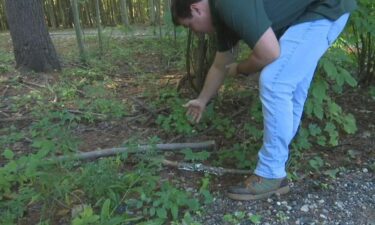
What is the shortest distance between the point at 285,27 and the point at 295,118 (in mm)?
604

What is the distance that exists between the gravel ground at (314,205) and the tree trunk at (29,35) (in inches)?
151

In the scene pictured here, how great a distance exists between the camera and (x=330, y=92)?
158 inches

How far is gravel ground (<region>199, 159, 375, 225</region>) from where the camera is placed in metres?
2.47

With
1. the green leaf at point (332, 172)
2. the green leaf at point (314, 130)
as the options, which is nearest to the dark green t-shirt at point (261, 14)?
the green leaf at point (314, 130)

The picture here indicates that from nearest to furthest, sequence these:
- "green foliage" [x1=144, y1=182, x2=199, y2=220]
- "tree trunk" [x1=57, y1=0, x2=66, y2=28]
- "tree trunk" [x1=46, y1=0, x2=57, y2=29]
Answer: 1. "green foliage" [x1=144, y1=182, x2=199, y2=220]
2. "tree trunk" [x1=46, y1=0, x2=57, y2=29]
3. "tree trunk" [x1=57, y1=0, x2=66, y2=28]

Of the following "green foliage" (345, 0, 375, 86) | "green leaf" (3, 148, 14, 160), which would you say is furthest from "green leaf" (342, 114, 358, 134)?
"green leaf" (3, 148, 14, 160)

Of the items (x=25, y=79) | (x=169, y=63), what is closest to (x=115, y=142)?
(x=25, y=79)

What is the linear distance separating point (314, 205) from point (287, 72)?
84 centimetres

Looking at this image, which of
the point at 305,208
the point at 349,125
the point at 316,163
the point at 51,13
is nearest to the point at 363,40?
the point at 349,125

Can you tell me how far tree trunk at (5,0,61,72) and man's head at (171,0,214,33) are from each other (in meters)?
3.75

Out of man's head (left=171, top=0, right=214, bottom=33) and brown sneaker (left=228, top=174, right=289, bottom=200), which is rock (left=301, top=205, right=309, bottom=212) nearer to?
brown sneaker (left=228, top=174, right=289, bottom=200)

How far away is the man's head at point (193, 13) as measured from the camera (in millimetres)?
2277

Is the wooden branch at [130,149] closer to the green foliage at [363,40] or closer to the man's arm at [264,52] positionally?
the man's arm at [264,52]

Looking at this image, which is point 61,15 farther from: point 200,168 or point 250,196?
point 250,196
